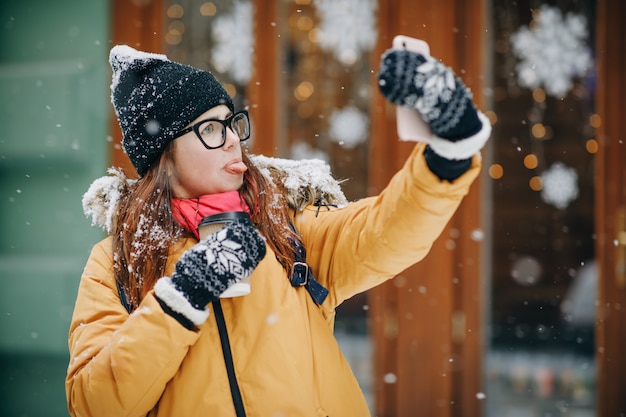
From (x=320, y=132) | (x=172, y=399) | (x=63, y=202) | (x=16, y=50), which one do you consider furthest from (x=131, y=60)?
(x=16, y=50)

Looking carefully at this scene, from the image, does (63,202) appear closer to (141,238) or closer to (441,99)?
(141,238)

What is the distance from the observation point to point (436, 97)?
1382 mm

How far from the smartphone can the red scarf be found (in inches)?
23.1

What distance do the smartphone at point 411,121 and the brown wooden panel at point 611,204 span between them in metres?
3.02

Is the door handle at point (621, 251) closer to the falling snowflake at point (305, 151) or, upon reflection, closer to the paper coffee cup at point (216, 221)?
the falling snowflake at point (305, 151)

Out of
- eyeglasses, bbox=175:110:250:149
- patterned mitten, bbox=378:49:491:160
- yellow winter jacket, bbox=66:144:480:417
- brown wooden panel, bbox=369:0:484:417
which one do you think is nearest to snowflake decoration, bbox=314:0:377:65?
brown wooden panel, bbox=369:0:484:417

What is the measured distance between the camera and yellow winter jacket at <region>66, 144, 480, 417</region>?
5.31ft

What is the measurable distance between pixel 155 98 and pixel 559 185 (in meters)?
3.08

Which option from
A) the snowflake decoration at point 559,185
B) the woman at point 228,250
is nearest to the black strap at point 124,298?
the woman at point 228,250

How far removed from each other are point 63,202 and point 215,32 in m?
1.57

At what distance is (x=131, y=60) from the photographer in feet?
6.43

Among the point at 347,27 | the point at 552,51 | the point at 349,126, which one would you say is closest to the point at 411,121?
the point at 349,126

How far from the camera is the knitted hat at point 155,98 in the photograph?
1.93 meters

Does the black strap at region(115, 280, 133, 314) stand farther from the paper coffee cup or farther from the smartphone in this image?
the smartphone
